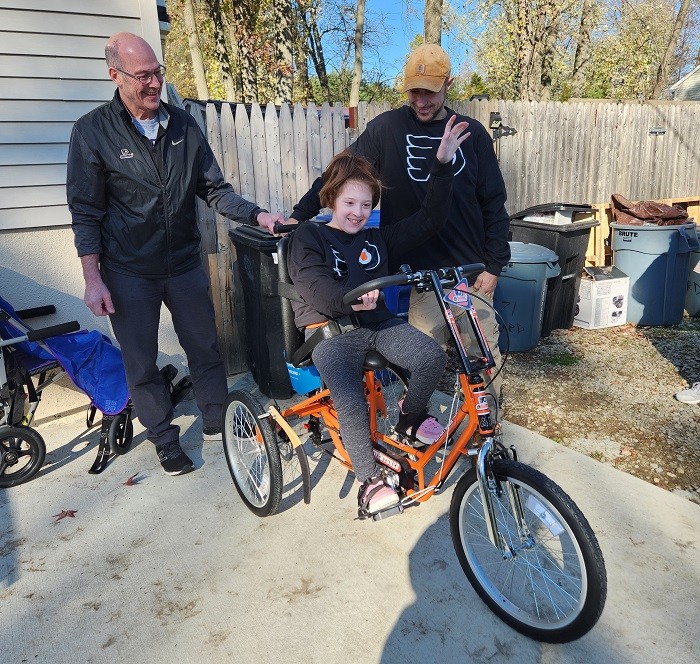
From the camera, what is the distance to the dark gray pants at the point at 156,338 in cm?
320

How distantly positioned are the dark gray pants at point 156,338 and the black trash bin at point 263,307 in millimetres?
596

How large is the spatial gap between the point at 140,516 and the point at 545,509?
2067mm

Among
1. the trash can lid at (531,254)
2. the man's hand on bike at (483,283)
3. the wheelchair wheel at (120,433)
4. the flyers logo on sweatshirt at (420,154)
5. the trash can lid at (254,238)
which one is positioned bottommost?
the wheelchair wheel at (120,433)

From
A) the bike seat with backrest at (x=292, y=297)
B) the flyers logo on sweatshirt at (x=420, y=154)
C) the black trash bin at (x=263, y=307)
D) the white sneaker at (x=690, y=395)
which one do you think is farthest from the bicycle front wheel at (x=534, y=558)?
the white sneaker at (x=690, y=395)

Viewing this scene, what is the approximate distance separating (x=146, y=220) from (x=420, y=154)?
1493 mm

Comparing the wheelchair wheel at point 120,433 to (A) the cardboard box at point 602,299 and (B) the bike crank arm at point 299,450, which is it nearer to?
(B) the bike crank arm at point 299,450

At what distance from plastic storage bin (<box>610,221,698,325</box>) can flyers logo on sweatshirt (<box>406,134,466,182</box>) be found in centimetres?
348

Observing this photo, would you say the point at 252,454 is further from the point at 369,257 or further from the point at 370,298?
the point at 370,298

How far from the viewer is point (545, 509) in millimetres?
A: 1949

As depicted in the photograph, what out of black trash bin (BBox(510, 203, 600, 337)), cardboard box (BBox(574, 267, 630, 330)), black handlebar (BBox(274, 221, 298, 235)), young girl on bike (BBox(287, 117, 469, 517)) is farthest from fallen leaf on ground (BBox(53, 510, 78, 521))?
cardboard box (BBox(574, 267, 630, 330))

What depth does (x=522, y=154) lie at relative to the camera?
712 cm

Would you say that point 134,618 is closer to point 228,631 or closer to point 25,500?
point 228,631

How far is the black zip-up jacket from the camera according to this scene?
114 inches

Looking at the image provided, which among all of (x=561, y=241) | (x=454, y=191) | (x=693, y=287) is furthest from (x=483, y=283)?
(x=693, y=287)
